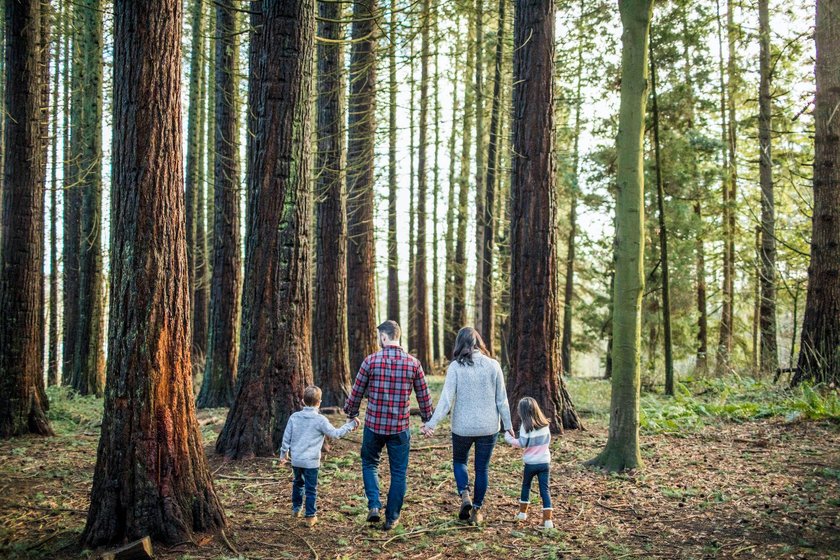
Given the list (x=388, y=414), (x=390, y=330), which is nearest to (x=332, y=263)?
(x=390, y=330)

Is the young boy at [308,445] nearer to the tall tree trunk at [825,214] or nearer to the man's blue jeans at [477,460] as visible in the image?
the man's blue jeans at [477,460]

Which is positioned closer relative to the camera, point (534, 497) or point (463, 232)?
point (534, 497)

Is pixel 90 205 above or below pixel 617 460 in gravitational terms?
above

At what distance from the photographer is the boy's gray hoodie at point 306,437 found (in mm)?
6141

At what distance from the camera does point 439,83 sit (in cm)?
2603

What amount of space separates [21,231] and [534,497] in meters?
8.26

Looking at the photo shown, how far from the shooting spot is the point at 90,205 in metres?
14.4

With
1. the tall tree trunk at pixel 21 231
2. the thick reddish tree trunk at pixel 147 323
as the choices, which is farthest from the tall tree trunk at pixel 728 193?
the tall tree trunk at pixel 21 231

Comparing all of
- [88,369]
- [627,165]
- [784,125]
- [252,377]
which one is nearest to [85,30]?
[88,369]

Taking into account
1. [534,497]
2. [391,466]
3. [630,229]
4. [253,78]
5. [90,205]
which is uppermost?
[253,78]

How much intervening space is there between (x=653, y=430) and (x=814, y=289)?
400 centimetres

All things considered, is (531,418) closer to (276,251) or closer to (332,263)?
(276,251)

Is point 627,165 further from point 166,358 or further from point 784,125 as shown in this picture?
point 784,125

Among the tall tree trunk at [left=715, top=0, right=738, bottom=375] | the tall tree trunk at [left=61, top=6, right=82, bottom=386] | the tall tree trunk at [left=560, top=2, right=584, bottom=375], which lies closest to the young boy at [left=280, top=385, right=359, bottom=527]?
the tall tree trunk at [left=61, top=6, right=82, bottom=386]
